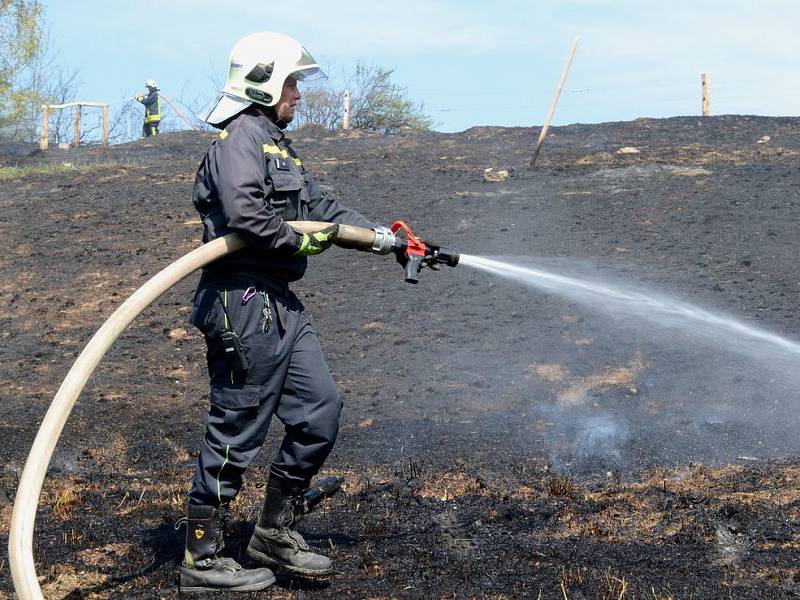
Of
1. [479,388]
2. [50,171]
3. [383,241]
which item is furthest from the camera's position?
[50,171]

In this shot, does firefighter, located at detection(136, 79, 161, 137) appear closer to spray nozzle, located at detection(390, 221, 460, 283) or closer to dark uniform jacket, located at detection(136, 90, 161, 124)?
dark uniform jacket, located at detection(136, 90, 161, 124)

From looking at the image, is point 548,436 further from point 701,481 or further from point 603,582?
point 603,582

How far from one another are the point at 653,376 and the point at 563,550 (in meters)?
3.74

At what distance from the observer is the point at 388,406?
7.77 metres

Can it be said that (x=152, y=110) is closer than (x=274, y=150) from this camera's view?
No

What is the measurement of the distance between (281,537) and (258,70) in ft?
6.65

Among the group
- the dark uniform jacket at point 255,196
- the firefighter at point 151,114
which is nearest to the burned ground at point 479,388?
the dark uniform jacket at point 255,196

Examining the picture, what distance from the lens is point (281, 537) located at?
4293 mm

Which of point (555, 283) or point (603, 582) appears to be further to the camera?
point (555, 283)

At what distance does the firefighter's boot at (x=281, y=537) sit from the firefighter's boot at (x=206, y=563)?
7.1 inches

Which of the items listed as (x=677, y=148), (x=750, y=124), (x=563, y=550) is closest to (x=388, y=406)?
(x=563, y=550)

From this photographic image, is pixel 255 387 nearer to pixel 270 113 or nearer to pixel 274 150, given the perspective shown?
pixel 274 150

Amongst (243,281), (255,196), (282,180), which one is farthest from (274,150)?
(243,281)

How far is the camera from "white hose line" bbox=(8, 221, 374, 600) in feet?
11.8
